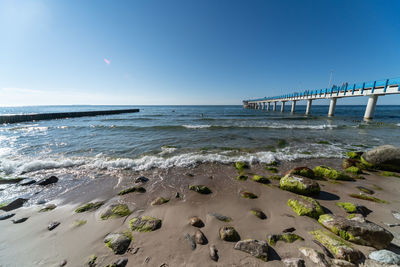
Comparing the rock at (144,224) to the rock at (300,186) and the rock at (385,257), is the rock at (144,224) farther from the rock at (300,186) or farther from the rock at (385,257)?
the rock at (300,186)

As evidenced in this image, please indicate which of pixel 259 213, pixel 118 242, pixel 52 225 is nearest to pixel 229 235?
pixel 259 213

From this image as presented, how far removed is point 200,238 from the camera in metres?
2.50

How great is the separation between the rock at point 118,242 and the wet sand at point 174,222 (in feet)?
0.24

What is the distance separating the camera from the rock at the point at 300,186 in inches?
152

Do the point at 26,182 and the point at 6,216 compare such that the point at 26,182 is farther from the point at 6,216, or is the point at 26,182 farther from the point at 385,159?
the point at 385,159

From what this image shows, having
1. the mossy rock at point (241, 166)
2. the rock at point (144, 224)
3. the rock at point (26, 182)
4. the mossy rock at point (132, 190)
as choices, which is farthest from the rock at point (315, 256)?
the rock at point (26, 182)

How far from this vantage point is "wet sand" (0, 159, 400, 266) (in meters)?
2.24

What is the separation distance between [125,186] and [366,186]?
8049 millimetres

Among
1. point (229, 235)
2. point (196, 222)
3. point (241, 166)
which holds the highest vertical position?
point (229, 235)

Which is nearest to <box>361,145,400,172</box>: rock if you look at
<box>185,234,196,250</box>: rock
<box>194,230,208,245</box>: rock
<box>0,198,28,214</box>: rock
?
<box>194,230,208,245</box>: rock

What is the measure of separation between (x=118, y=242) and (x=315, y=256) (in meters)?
3.29

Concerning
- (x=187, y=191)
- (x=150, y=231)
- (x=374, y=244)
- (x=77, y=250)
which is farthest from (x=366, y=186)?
(x=77, y=250)

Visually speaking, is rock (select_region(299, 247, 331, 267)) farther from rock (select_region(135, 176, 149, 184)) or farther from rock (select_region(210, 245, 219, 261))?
rock (select_region(135, 176, 149, 184))

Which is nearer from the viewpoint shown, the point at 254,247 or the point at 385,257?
the point at 385,257
